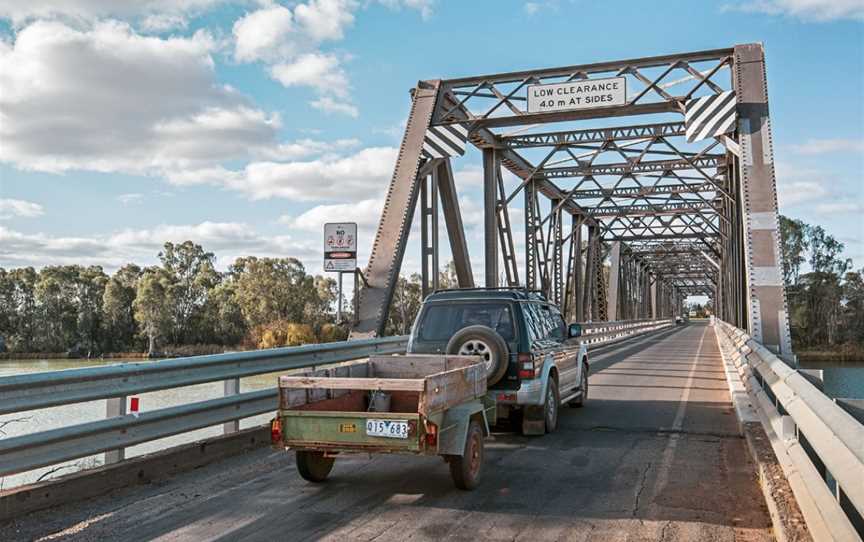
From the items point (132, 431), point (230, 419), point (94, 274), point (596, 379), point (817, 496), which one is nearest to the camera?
point (817, 496)

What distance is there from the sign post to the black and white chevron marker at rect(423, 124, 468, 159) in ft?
14.7

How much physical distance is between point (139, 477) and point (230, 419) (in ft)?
4.25

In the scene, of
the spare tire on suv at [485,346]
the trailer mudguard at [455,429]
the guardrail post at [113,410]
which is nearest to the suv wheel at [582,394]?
the spare tire on suv at [485,346]

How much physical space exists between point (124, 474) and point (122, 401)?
627mm

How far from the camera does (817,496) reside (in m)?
3.92

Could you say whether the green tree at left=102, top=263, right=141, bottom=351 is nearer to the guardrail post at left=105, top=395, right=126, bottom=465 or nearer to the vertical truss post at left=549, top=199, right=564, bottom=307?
the vertical truss post at left=549, top=199, right=564, bottom=307

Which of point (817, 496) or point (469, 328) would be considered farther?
point (469, 328)

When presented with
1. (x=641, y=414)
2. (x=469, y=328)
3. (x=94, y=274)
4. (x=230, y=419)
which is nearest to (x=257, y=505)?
(x=230, y=419)

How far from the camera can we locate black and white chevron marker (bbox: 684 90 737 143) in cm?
1448

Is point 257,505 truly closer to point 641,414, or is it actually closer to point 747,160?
point 641,414

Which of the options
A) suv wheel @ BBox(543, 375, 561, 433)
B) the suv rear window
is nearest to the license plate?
the suv rear window

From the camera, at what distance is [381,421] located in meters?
5.86

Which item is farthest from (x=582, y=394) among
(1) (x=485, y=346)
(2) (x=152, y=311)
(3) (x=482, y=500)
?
(2) (x=152, y=311)

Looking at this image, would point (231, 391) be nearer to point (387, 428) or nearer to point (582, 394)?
point (387, 428)
